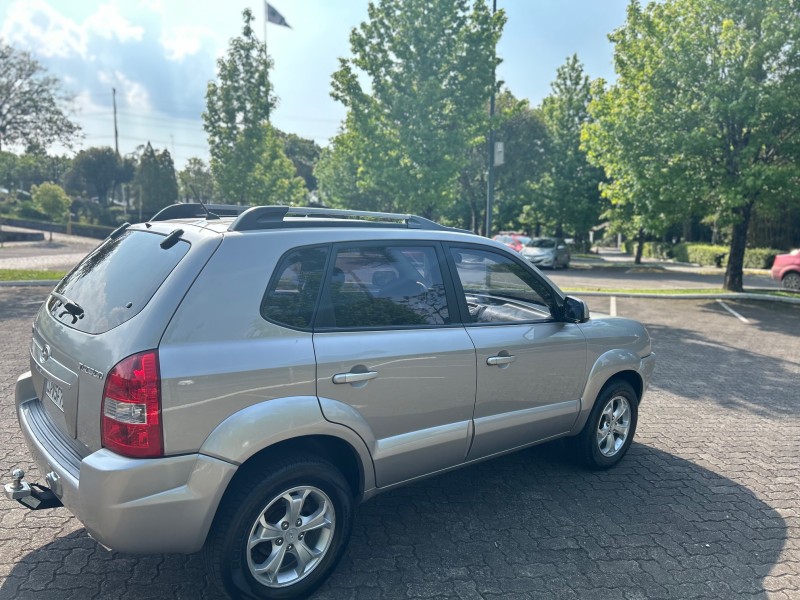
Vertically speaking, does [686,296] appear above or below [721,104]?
below

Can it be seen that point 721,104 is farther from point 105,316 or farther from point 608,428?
point 105,316

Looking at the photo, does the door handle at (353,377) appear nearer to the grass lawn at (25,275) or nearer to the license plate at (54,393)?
the license plate at (54,393)

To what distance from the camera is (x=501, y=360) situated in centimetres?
354

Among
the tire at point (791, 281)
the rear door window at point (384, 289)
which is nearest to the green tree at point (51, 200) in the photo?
the tire at point (791, 281)

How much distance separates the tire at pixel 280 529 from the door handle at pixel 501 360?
113 cm

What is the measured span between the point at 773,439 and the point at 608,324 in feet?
7.75

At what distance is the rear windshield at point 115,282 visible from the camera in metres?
2.64

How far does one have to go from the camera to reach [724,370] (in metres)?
7.88

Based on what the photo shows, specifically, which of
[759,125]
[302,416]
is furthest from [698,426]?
[759,125]

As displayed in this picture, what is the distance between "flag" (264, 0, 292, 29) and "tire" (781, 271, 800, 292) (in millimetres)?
22590

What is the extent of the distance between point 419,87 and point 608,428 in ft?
45.4

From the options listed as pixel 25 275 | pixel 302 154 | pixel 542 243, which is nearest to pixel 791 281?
pixel 542 243

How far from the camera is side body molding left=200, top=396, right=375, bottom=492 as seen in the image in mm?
2506

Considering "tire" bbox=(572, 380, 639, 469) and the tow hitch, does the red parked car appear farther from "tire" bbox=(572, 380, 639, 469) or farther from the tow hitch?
the tow hitch
